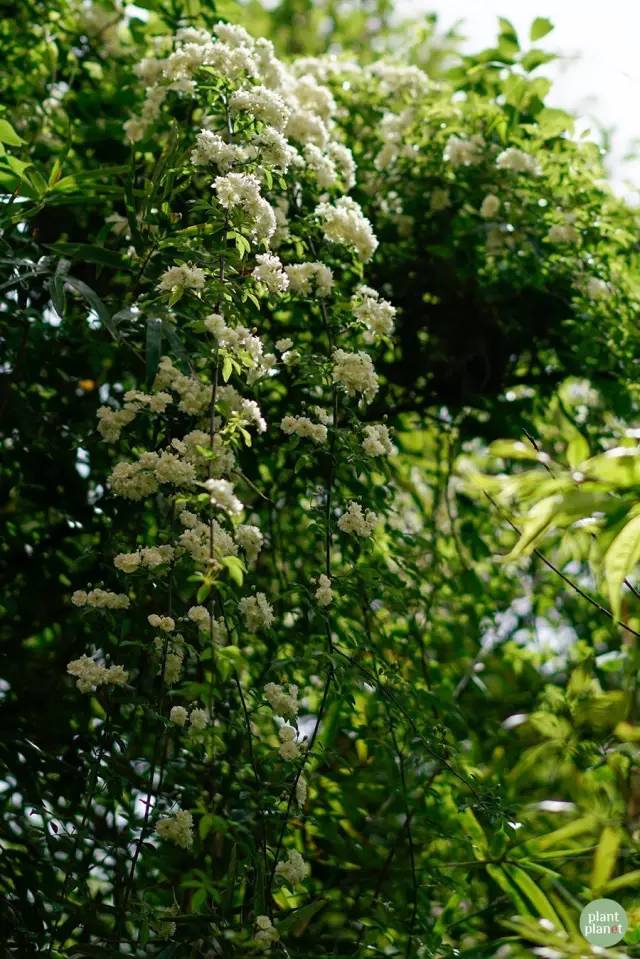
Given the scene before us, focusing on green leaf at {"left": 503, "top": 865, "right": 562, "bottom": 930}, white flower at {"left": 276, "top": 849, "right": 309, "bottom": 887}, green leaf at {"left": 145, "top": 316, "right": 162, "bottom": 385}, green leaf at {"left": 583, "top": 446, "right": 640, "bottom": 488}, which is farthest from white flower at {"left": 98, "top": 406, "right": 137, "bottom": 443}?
green leaf at {"left": 503, "top": 865, "right": 562, "bottom": 930}

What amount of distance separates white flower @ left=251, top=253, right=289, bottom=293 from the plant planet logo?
694mm

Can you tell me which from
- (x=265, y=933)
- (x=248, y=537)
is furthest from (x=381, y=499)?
(x=265, y=933)

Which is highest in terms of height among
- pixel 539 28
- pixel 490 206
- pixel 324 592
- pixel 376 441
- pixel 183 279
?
pixel 539 28

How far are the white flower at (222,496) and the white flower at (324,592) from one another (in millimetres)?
186

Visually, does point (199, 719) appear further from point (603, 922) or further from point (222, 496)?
point (603, 922)

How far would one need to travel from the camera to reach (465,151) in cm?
156

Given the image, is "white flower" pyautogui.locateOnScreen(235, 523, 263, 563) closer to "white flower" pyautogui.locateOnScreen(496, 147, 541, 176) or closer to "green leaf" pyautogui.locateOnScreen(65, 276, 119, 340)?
"green leaf" pyautogui.locateOnScreen(65, 276, 119, 340)

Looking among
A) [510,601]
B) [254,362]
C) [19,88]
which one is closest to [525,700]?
[510,601]

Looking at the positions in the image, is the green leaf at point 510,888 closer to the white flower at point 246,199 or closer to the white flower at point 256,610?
the white flower at point 256,610

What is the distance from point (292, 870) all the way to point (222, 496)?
0.37 metres

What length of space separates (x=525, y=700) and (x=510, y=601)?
0.21 m

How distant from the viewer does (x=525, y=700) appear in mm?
2025

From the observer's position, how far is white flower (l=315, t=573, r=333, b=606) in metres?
1.00

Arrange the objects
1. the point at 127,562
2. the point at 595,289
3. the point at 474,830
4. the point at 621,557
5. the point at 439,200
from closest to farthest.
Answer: the point at 621,557 → the point at 127,562 → the point at 474,830 → the point at 595,289 → the point at 439,200
